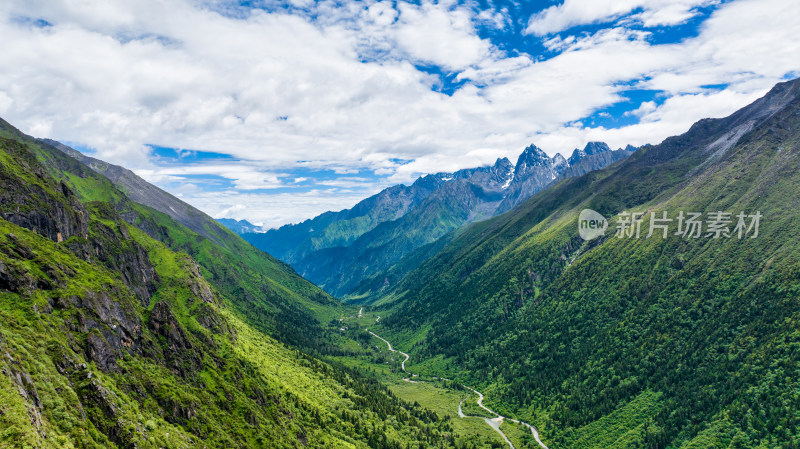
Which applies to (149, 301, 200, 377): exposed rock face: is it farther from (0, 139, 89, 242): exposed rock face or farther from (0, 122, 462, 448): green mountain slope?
(0, 139, 89, 242): exposed rock face

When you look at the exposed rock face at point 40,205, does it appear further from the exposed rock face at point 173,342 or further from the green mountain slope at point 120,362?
→ the exposed rock face at point 173,342

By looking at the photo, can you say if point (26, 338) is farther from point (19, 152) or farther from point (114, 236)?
point (19, 152)

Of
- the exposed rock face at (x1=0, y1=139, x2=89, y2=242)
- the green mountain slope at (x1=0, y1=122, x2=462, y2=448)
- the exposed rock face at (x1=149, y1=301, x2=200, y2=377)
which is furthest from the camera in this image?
the exposed rock face at (x1=0, y1=139, x2=89, y2=242)

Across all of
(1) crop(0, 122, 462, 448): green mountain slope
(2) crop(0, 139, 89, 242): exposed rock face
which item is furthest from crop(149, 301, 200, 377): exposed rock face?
(2) crop(0, 139, 89, 242): exposed rock face

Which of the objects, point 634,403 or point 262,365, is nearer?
point 262,365

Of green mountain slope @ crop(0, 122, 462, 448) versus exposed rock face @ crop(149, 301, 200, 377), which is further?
exposed rock face @ crop(149, 301, 200, 377)

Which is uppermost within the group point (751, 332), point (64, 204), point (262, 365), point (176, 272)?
point (64, 204)

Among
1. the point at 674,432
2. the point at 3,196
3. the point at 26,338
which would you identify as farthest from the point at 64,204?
the point at 674,432

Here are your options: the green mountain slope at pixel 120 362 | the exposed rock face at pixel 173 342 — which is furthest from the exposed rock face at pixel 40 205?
the exposed rock face at pixel 173 342
